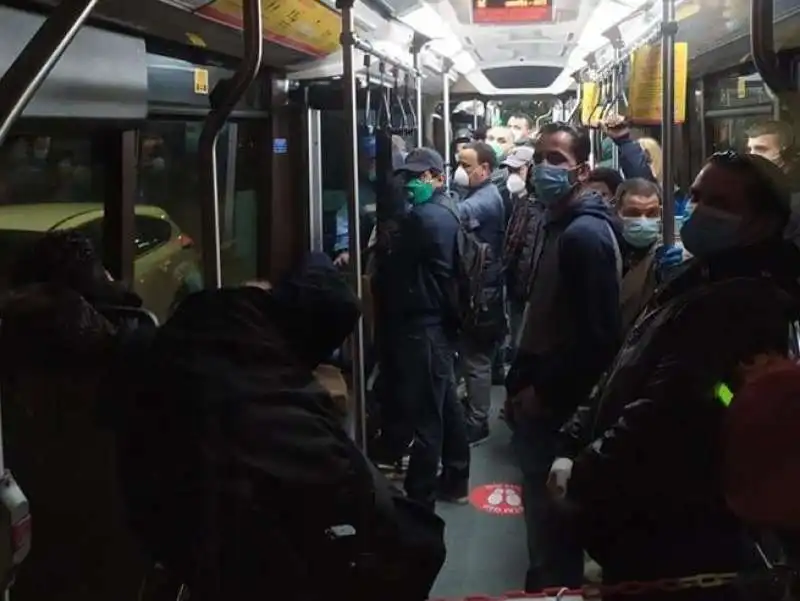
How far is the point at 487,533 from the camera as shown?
4723 millimetres

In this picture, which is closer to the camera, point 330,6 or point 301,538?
point 301,538

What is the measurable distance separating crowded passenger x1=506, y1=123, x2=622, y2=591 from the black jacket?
3.39 ft

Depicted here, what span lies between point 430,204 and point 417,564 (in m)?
3.11

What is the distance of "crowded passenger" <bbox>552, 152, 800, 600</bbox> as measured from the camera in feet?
6.28

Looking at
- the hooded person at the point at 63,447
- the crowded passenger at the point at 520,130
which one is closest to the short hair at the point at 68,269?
the hooded person at the point at 63,447

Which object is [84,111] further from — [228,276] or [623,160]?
[623,160]

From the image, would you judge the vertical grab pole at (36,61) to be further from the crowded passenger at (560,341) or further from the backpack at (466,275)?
the backpack at (466,275)

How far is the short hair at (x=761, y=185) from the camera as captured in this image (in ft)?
7.22

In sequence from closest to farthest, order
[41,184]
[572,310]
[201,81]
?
[41,184] < [572,310] < [201,81]

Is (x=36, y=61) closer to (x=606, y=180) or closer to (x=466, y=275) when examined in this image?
(x=466, y=275)

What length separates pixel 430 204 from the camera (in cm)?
479

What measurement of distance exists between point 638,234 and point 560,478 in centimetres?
178

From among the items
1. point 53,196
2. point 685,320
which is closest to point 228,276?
point 53,196

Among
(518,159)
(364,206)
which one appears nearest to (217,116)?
(364,206)
